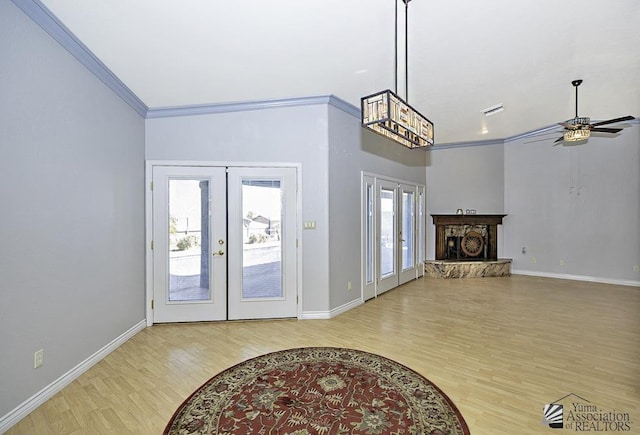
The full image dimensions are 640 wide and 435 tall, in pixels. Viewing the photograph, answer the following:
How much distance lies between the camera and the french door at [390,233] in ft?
16.9

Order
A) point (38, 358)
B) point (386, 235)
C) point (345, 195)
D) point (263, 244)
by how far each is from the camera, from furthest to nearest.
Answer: point (386, 235) → point (345, 195) → point (263, 244) → point (38, 358)

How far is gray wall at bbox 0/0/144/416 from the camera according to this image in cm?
213

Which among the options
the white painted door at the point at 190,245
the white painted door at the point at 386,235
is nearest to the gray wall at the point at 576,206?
the white painted door at the point at 386,235

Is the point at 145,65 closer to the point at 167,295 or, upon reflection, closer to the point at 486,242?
the point at 167,295

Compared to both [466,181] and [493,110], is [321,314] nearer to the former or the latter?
[493,110]

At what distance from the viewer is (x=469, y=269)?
6918mm

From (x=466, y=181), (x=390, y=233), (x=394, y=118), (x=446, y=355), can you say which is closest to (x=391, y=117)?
(x=394, y=118)

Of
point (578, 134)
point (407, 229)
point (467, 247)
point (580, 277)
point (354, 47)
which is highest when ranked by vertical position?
point (354, 47)

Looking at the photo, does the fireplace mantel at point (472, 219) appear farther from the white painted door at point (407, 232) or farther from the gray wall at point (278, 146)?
the gray wall at point (278, 146)

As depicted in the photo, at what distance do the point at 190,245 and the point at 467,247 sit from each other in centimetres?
623

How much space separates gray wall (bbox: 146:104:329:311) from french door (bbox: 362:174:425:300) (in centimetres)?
100

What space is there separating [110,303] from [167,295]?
0.83m

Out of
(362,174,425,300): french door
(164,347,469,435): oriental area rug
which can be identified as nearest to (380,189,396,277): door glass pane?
(362,174,425,300): french door

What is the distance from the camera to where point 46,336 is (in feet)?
8.03
